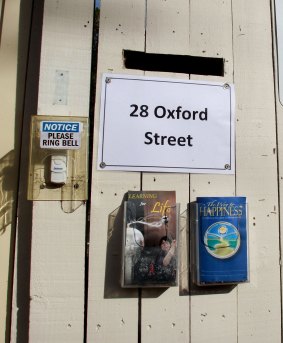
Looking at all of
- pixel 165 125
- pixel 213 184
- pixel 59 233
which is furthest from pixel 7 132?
pixel 213 184

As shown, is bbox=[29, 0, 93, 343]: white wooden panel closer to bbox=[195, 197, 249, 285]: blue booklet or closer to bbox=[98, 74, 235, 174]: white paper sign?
bbox=[98, 74, 235, 174]: white paper sign

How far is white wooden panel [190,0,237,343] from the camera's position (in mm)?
1037

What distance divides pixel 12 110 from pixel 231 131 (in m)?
0.66

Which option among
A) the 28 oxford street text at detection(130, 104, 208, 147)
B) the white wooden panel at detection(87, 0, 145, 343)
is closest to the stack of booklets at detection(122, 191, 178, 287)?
the white wooden panel at detection(87, 0, 145, 343)

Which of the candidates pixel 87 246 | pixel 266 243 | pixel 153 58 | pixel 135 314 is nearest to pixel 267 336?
pixel 266 243

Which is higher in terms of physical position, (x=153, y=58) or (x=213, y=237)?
(x=153, y=58)

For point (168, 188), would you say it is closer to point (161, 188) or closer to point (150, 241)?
point (161, 188)

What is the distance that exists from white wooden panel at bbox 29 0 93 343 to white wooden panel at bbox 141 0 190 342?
0.19 m

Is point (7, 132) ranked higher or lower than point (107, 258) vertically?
higher

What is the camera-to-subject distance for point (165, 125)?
1062mm

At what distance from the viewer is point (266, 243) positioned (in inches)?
42.8

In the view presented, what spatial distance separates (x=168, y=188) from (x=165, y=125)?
185 mm

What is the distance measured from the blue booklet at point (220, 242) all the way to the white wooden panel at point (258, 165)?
3.0 inches

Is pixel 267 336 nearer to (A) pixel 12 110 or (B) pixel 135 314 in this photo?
(B) pixel 135 314
